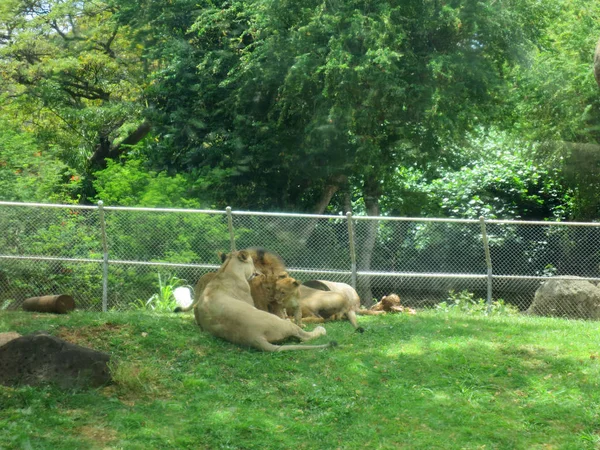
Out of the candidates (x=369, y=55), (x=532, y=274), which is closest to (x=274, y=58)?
(x=369, y=55)

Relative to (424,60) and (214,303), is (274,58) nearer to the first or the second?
(424,60)

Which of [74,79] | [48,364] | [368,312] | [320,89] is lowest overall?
[368,312]

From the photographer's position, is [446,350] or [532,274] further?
[532,274]

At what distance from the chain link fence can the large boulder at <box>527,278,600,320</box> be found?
0.49ft

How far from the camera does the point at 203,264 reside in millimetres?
14156

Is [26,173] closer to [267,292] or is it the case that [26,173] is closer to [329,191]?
[329,191]

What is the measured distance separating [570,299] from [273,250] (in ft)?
16.4

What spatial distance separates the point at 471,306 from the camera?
46.6ft

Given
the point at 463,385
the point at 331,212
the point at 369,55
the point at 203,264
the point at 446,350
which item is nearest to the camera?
the point at 463,385

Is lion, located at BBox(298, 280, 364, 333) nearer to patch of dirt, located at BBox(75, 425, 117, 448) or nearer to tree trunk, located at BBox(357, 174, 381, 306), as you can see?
tree trunk, located at BBox(357, 174, 381, 306)

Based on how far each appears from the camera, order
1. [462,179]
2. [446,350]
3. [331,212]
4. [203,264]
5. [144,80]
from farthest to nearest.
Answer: [144,80] < [462,179] < [331,212] < [203,264] < [446,350]

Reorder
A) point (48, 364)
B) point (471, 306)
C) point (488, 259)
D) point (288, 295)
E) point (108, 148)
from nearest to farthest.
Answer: point (48, 364) → point (288, 295) → point (488, 259) → point (471, 306) → point (108, 148)

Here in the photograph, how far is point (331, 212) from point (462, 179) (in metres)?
4.07

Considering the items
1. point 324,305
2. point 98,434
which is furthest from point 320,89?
point 98,434
